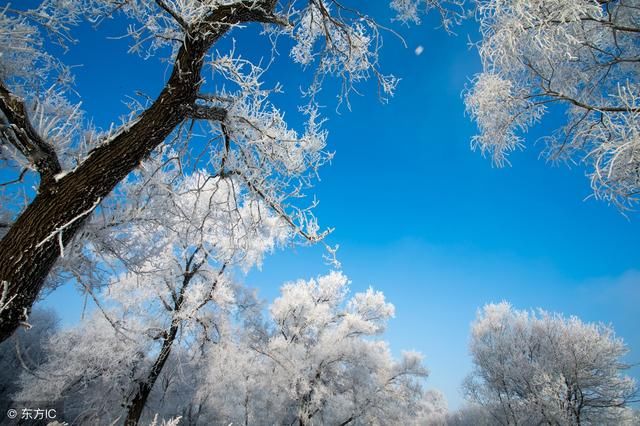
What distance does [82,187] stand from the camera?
2158 millimetres

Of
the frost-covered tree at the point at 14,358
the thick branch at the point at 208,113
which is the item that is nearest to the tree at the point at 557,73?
the thick branch at the point at 208,113

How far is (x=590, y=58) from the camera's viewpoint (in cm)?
470

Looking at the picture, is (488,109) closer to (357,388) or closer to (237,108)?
(237,108)

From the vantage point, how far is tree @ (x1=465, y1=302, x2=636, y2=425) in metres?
15.1

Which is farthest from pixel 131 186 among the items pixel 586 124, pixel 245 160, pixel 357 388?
pixel 357 388

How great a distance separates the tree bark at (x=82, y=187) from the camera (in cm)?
193

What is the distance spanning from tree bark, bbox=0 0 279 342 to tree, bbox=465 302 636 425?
1846 cm

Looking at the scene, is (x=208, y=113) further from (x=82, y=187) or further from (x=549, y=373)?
(x=549, y=373)

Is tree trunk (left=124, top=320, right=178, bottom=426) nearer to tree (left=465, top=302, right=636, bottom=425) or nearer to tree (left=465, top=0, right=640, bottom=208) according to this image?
tree (left=465, top=0, right=640, bottom=208)

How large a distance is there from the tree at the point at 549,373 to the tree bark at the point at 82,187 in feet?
60.6

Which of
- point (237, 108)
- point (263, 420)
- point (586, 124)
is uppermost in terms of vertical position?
point (586, 124)

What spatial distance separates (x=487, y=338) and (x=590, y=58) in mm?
20982

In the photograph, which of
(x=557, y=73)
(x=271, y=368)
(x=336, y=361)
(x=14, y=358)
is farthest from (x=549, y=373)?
(x=14, y=358)

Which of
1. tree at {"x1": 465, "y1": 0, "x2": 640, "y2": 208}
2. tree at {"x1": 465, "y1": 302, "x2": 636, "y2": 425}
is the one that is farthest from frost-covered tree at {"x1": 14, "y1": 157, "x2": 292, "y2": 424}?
tree at {"x1": 465, "y1": 302, "x2": 636, "y2": 425}
